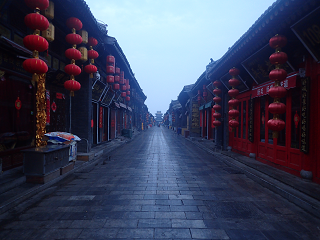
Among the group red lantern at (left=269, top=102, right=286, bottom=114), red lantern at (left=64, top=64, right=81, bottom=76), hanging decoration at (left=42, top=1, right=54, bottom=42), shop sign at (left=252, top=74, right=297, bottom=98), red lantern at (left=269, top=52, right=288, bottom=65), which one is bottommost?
red lantern at (left=269, top=102, right=286, bottom=114)

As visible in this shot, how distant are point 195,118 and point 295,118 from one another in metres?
15.7

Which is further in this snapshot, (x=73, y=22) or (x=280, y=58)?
(x=73, y=22)

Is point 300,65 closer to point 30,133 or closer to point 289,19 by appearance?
point 289,19

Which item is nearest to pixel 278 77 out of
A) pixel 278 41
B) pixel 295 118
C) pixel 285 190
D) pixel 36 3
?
pixel 278 41

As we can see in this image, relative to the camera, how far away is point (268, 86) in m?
7.54

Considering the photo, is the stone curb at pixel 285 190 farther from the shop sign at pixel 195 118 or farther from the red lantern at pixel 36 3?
the shop sign at pixel 195 118

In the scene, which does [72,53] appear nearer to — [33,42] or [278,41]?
Result: [33,42]

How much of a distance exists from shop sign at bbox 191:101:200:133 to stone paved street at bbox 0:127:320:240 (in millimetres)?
15668

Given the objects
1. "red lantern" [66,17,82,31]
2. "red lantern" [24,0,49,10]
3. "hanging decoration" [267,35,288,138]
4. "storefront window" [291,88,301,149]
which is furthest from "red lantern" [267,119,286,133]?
"red lantern" [66,17,82,31]

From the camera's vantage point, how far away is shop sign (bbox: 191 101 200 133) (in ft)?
71.1

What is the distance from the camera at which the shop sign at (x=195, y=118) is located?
71.1 feet

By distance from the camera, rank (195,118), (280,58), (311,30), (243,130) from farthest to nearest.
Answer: (195,118) < (243,130) < (280,58) < (311,30)

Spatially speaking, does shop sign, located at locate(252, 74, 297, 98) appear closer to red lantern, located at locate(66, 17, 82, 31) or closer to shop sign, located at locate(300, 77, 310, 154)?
shop sign, located at locate(300, 77, 310, 154)

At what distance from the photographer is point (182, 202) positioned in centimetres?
430
